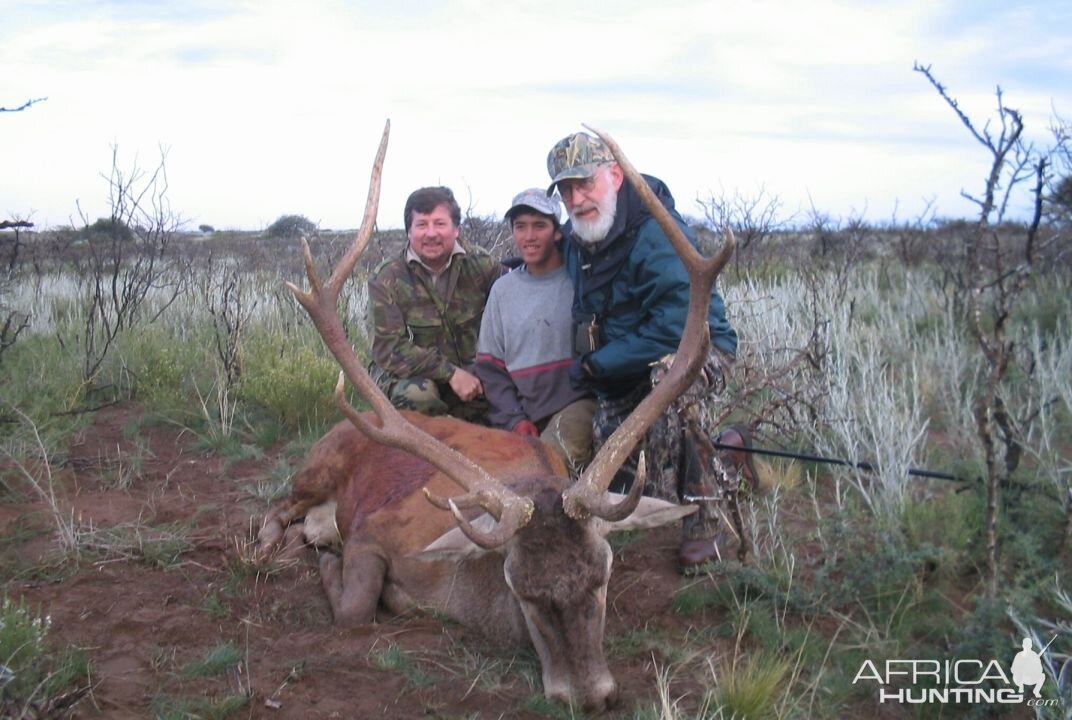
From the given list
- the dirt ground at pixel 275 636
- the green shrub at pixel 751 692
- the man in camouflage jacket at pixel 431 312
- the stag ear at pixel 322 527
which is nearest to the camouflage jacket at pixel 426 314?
the man in camouflage jacket at pixel 431 312

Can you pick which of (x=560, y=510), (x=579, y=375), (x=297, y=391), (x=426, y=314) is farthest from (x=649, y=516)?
(x=297, y=391)

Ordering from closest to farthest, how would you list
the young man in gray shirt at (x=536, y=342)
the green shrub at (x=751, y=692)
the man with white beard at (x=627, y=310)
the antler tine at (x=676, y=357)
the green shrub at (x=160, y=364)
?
the green shrub at (x=751, y=692) < the antler tine at (x=676, y=357) < the man with white beard at (x=627, y=310) < the young man in gray shirt at (x=536, y=342) < the green shrub at (x=160, y=364)

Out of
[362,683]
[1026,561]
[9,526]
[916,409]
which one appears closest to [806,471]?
[916,409]

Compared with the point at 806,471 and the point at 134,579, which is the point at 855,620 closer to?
the point at 806,471

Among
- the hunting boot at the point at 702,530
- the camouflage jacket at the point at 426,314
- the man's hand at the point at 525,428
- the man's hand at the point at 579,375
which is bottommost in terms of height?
the hunting boot at the point at 702,530

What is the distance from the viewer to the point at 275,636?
4.35m

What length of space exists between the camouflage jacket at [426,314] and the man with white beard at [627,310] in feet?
3.70

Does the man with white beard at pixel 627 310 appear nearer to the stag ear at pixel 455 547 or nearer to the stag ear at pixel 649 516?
the stag ear at pixel 649 516

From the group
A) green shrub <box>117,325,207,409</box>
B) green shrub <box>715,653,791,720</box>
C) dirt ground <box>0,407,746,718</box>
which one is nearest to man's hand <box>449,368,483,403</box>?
dirt ground <box>0,407,746,718</box>

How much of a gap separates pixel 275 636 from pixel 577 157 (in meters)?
2.99

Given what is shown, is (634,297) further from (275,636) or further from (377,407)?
(275,636)

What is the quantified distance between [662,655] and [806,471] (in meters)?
2.24

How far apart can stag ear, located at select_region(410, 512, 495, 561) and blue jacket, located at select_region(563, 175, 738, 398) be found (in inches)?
60.1

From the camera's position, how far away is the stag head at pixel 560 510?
3605 mm
